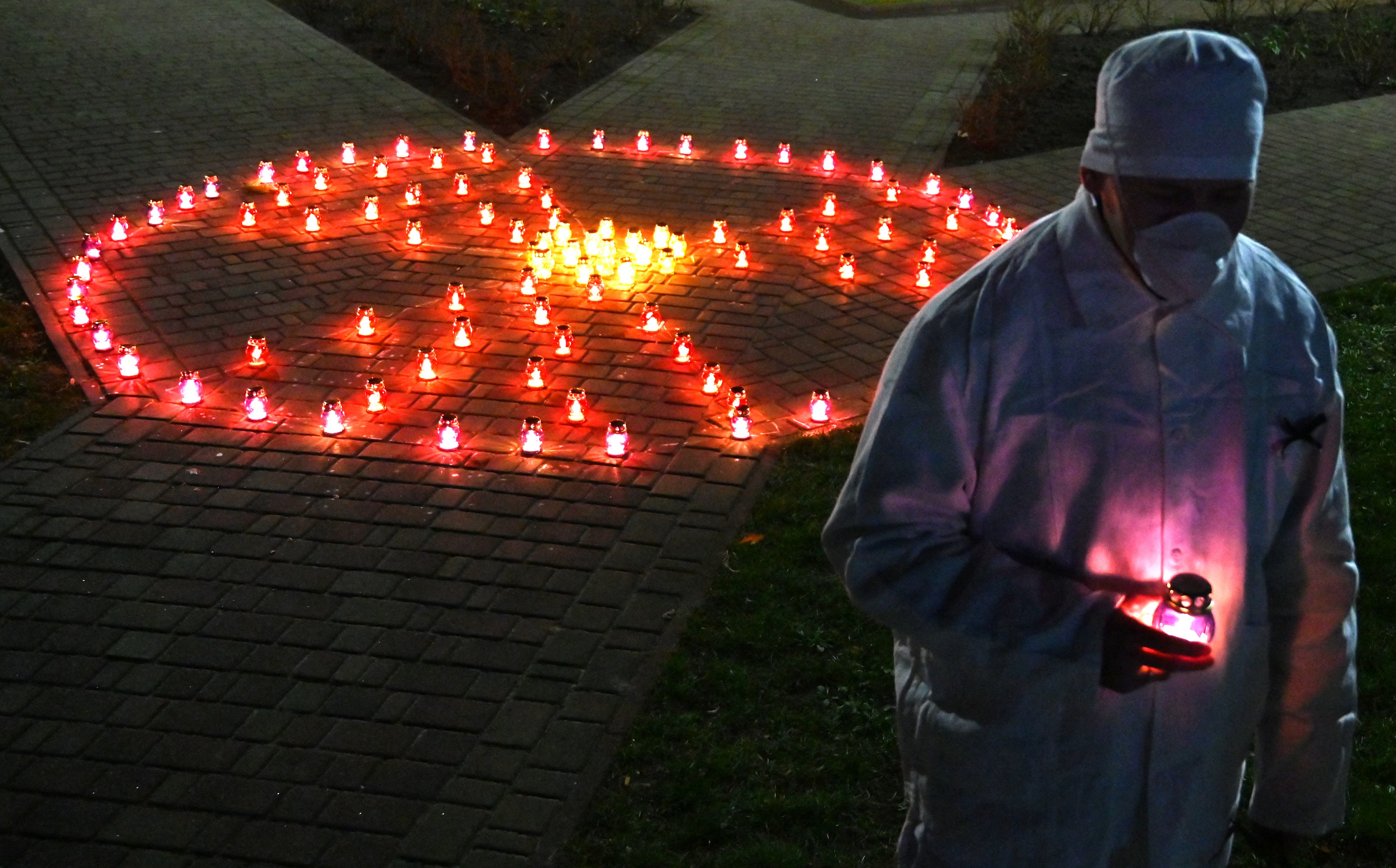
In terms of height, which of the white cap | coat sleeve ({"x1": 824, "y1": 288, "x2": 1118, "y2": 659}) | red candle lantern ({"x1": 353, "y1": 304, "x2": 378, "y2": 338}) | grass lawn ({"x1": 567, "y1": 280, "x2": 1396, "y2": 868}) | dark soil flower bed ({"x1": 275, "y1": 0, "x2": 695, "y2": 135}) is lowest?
dark soil flower bed ({"x1": 275, "y1": 0, "x2": 695, "y2": 135})

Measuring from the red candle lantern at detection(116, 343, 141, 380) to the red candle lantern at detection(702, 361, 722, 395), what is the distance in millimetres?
2923

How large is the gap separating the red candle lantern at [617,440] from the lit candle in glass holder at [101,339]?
299cm

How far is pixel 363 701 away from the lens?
16.1ft

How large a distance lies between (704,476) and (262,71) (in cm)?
1013

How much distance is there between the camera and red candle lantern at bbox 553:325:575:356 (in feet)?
25.3

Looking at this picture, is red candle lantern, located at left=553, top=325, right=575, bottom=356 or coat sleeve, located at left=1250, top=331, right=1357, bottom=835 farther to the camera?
red candle lantern, located at left=553, top=325, right=575, bottom=356

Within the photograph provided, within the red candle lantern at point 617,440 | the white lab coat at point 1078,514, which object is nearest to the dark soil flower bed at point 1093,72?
the red candle lantern at point 617,440

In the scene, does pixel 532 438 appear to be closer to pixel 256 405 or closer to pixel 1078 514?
pixel 256 405

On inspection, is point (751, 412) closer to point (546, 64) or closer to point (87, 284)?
point (87, 284)

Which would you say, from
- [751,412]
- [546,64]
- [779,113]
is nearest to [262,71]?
[546,64]

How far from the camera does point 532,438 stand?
665cm

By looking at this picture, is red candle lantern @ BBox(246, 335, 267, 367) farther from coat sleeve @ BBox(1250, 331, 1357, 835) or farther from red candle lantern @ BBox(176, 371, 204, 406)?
coat sleeve @ BBox(1250, 331, 1357, 835)

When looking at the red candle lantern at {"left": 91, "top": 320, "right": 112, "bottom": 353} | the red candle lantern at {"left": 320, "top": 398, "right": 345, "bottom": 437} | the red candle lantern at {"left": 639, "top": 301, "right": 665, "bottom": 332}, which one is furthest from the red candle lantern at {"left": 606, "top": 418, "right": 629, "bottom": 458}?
the red candle lantern at {"left": 91, "top": 320, "right": 112, "bottom": 353}

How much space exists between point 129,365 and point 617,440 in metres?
2.70
